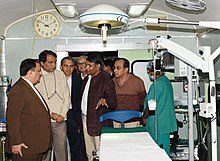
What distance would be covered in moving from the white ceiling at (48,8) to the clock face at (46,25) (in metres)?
0.16

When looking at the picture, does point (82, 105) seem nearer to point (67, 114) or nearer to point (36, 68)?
point (67, 114)

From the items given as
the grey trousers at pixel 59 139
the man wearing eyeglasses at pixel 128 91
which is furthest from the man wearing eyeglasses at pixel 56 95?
the man wearing eyeglasses at pixel 128 91

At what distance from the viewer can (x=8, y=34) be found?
5336 millimetres

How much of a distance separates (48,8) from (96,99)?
1671 millimetres

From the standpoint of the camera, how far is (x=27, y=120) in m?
3.56

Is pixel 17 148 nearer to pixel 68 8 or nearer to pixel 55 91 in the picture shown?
pixel 55 91

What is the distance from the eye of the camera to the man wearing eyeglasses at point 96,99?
4.43 metres

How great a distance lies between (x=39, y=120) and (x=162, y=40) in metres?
1.55

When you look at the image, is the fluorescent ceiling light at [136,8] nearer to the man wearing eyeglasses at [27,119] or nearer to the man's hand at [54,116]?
the man wearing eyeglasses at [27,119]

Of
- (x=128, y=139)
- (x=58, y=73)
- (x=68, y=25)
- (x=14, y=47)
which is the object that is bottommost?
(x=128, y=139)

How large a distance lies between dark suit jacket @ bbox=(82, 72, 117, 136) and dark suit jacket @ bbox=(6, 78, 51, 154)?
87cm

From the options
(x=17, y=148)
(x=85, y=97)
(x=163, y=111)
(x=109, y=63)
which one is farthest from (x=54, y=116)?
(x=109, y=63)

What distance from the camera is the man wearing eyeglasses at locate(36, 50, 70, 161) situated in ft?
14.4

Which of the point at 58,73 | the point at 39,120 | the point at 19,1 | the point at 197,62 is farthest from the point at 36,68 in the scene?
the point at 197,62
